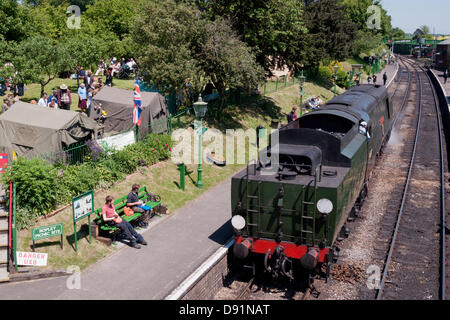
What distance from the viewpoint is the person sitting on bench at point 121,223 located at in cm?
1141

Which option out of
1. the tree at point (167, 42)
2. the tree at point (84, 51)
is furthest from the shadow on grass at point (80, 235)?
the tree at point (84, 51)

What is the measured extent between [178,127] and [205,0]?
804 cm

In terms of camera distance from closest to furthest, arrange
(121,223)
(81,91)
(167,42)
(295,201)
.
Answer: (295,201) < (121,223) < (167,42) < (81,91)

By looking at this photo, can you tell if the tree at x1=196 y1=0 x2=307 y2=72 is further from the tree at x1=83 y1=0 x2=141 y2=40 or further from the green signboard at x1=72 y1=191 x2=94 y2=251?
the tree at x1=83 y1=0 x2=141 y2=40

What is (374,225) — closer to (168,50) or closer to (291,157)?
(291,157)

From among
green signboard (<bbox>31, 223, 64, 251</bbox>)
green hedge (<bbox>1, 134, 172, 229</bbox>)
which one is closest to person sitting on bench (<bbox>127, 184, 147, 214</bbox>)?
green hedge (<bbox>1, 134, 172, 229</bbox>)

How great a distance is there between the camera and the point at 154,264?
1080 centimetres

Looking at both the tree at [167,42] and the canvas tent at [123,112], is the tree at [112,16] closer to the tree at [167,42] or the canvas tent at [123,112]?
the tree at [167,42]

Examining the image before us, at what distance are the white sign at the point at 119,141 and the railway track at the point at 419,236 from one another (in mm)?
9412

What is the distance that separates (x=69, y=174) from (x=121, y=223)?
2.64 metres

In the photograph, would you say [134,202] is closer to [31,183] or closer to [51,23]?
[31,183]

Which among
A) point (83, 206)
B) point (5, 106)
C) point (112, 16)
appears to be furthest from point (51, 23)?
point (83, 206)

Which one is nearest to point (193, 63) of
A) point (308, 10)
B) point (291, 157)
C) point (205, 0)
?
point (205, 0)

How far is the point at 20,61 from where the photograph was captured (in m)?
21.1
